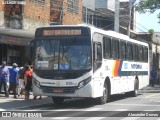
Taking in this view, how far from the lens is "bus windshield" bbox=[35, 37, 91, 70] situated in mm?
18953

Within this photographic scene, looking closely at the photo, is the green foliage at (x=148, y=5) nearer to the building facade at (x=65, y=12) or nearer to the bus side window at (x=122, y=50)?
the building facade at (x=65, y=12)

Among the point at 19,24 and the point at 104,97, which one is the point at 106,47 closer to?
the point at 104,97

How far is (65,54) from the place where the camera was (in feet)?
62.5

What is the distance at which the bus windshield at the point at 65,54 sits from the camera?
62.2ft

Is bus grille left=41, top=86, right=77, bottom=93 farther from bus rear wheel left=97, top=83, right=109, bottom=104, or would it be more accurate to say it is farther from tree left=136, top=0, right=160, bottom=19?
tree left=136, top=0, right=160, bottom=19

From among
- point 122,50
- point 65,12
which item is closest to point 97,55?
point 122,50

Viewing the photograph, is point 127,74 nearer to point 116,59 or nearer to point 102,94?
point 116,59

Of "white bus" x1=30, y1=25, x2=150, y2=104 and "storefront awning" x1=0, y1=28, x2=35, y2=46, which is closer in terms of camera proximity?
"white bus" x1=30, y1=25, x2=150, y2=104

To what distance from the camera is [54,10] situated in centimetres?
3800

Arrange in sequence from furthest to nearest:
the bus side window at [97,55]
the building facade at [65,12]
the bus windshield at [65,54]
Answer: the building facade at [65,12]
the bus side window at [97,55]
the bus windshield at [65,54]

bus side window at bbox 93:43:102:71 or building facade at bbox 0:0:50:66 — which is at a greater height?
building facade at bbox 0:0:50:66

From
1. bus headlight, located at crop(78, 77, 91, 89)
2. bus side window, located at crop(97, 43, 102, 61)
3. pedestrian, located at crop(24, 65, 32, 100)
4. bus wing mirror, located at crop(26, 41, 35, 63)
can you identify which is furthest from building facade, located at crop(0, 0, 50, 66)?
bus headlight, located at crop(78, 77, 91, 89)

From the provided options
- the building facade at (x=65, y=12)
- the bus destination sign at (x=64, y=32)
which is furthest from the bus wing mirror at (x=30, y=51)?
the building facade at (x=65, y=12)

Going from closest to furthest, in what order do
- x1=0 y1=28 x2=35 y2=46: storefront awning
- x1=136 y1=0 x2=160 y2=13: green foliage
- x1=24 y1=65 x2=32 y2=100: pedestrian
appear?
1. x1=24 y1=65 x2=32 y2=100: pedestrian
2. x1=0 y1=28 x2=35 y2=46: storefront awning
3. x1=136 y1=0 x2=160 y2=13: green foliage
